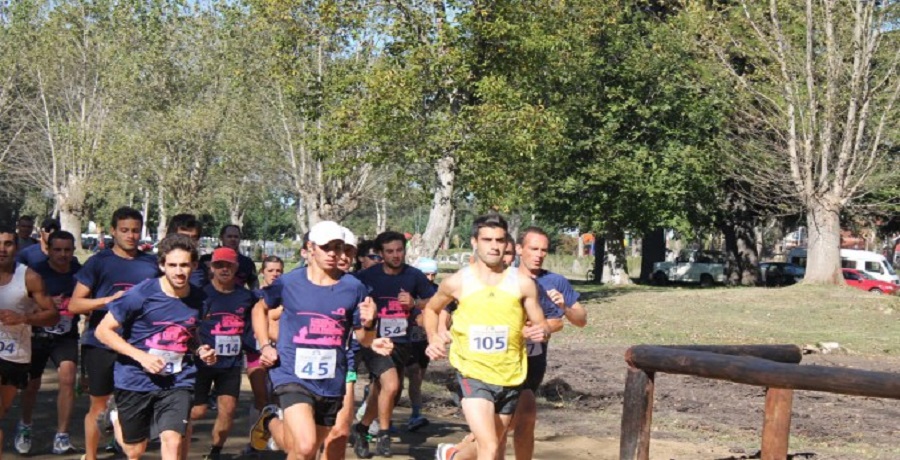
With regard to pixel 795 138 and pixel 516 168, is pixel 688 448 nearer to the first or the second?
pixel 516 168

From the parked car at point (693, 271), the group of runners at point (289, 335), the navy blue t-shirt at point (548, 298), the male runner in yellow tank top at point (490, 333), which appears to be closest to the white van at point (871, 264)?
the parked car at point (693, 271)

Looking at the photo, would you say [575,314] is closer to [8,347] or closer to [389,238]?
[389,238]

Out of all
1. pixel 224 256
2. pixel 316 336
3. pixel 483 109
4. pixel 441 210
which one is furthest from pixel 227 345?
pixel 441 210

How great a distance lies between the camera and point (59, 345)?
10.3m

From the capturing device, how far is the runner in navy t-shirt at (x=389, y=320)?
34.2ft

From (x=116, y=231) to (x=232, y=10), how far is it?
37.7 m

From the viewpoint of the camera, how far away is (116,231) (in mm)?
9344

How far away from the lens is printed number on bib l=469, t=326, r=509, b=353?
784 centimetres

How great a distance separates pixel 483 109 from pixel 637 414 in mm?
19051

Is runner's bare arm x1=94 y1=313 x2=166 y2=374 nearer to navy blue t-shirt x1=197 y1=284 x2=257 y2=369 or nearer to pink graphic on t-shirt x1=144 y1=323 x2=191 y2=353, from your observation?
pink graphic on t-shirt x1=144 y1=323 x2=191 y2=353

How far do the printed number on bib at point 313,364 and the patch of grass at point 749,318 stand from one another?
602 inches

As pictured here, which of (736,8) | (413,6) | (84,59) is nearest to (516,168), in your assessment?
(413,6)

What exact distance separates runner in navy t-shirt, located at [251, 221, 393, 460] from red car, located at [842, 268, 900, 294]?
134ft

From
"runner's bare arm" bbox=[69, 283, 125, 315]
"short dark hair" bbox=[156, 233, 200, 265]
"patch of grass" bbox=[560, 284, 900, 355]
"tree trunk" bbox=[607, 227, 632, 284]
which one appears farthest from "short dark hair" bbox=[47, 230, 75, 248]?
"tree trunk" bbox=[607, 227, 632, 284]
